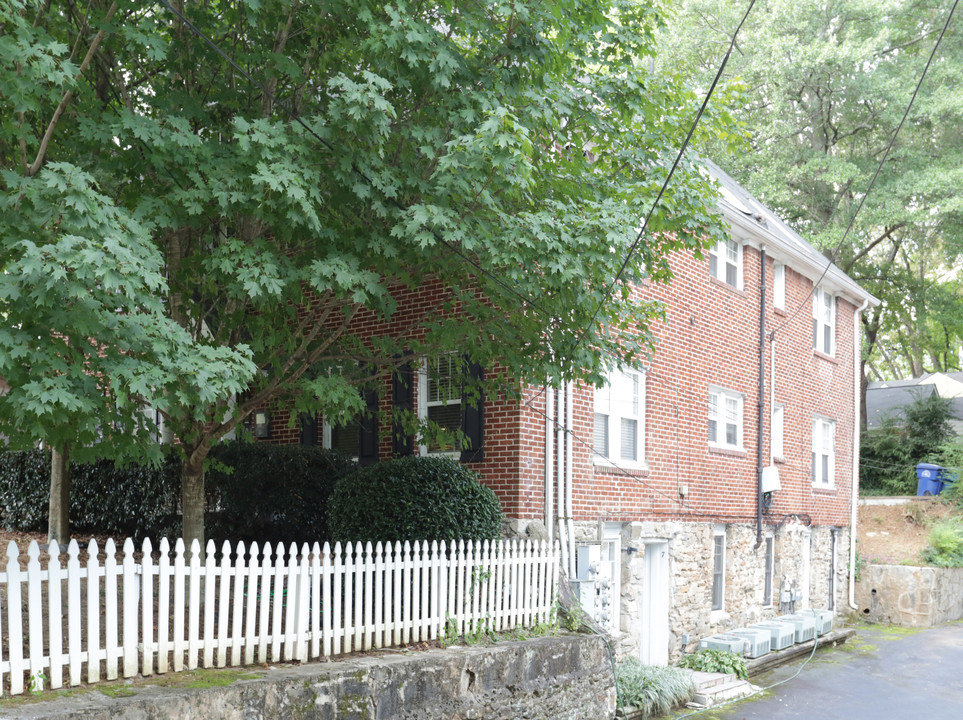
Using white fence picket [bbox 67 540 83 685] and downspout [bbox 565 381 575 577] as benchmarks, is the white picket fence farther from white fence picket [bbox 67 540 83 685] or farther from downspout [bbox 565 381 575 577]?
Answer: downspout [bbox 565 381 575 577]

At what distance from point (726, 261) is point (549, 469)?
23.2 ft

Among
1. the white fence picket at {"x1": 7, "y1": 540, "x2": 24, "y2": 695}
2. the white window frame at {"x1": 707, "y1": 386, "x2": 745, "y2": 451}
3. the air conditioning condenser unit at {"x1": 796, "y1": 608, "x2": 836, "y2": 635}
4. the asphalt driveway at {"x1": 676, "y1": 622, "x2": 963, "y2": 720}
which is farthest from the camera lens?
the air conditioning condenser unit at {"x1": 796, "y1": 608, "x2": 836, "y2": 635}

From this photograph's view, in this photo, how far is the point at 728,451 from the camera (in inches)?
654

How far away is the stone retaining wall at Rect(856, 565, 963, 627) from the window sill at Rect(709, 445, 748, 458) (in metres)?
7.96

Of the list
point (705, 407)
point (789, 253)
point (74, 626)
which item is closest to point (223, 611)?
point (74, 626)

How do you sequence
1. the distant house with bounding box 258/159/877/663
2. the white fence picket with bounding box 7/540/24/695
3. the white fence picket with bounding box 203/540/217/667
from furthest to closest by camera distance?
the distant house with bounding box 258/159/877/663 → the white fence picket with bounding box 203/540/217/667 → the white fence picket with bounding box 7/540/24/695

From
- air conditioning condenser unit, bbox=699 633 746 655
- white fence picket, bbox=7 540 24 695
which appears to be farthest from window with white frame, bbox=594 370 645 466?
white fence picket, bbox=7 540 24 695

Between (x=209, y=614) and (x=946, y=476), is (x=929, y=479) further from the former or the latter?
(x=209, y=614)

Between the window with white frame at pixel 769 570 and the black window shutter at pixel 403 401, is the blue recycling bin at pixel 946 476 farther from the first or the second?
the black window shutter at pixel 403 401

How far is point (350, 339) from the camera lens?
1060 centimetres

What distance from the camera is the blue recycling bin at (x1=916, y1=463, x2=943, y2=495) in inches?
1088

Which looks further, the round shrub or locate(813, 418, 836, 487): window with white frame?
locate(813, 418, 836, 487): window with white frame

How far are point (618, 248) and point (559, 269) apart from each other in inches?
36.7

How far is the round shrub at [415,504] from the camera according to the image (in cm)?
1053
